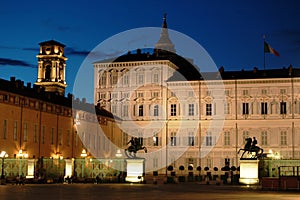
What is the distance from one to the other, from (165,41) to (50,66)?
1962cm

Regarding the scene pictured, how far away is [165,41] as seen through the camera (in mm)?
78188

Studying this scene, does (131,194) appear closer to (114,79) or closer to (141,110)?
(141,110)

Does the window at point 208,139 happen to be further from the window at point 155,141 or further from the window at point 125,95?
the window at point 125,95

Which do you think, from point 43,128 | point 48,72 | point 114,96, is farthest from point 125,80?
point 48,72

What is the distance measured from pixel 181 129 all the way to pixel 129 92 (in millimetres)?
7740

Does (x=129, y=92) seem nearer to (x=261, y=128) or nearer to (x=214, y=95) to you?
(x=214, y=95)

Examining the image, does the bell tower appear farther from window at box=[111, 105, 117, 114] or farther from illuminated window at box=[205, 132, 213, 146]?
illuminated window at box=[205, 132, 213, 146]

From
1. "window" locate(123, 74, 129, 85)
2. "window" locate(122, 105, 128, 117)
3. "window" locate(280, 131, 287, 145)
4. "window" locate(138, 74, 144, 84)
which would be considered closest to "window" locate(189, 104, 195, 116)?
"window" locate(138, 74, 144, 84)

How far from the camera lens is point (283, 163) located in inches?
1348

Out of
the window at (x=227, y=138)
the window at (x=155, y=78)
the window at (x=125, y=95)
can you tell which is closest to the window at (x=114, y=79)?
the window at (x=125, y=95)

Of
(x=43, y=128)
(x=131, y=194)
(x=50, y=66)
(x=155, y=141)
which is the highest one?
(x=50, y=66)

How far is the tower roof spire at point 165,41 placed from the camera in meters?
76.8

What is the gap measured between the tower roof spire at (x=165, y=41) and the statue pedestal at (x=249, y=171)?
4590cm

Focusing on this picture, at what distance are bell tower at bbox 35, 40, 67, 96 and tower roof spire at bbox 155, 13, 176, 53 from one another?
58.6ft
